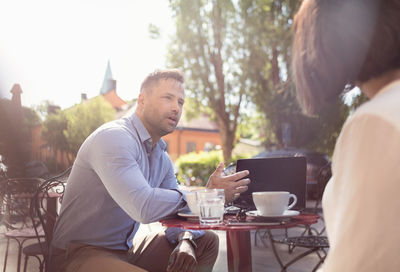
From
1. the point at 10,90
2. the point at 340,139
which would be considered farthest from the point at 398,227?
the point at 10,90

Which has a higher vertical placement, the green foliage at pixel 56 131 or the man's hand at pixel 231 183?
the man's hand at pixel 231 183

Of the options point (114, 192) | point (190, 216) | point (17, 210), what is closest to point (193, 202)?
point (190, 216)

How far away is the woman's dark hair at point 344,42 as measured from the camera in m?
0.79

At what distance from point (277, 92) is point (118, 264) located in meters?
12.1

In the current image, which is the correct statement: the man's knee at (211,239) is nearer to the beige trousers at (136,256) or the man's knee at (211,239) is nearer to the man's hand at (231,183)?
the beige trousers at (136,256)

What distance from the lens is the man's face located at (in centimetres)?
234

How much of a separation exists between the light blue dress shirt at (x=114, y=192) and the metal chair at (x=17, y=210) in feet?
4.14

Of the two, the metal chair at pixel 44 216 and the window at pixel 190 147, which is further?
the window at pixel 190 147

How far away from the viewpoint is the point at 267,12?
550 inches

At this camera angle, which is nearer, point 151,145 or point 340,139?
point 340,139

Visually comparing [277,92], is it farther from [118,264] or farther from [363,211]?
[363,211]

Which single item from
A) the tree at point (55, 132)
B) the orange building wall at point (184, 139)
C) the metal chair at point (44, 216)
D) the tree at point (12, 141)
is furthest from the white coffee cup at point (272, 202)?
the orange building wall at point (184, 139)

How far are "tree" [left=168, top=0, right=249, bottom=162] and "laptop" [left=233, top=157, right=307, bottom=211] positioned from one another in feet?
45.3

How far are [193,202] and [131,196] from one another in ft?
0.80
